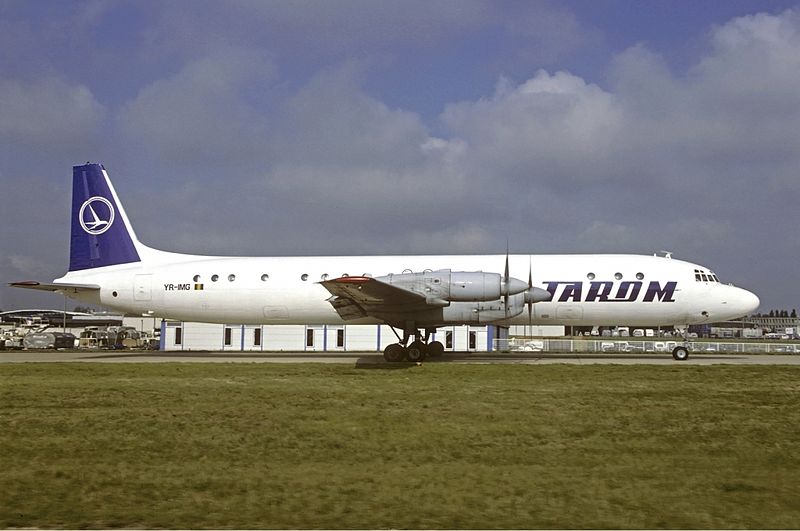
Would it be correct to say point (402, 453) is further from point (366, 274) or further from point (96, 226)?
point (96, 226)

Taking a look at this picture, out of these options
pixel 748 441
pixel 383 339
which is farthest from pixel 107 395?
pixel 383 339

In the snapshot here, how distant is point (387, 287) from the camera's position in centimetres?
2180

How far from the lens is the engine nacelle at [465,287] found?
2234cm

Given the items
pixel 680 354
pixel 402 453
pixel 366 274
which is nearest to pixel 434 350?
pixel 366 274

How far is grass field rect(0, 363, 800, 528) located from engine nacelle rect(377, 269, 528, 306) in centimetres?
553

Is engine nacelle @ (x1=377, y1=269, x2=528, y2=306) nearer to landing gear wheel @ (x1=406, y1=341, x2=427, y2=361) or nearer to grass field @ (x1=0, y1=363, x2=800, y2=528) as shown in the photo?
landing gear wheel @ (x1=406, y1=341, x2=427, y2=361)

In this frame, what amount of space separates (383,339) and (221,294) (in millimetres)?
14037

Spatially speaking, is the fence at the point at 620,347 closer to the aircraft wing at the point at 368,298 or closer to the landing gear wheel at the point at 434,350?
the landing gear wheel at the point at 434,350

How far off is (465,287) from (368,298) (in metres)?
3.26

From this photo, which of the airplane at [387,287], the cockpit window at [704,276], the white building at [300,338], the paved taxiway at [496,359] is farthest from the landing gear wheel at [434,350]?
the white building at [300,338]

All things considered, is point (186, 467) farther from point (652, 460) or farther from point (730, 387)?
point (730, 387)

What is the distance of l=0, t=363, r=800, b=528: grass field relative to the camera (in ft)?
21.9

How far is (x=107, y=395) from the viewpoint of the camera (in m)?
15.0

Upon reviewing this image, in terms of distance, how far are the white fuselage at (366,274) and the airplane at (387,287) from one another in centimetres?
4
